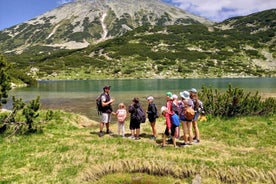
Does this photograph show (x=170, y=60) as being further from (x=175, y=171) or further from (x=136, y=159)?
(x=175, y=171)

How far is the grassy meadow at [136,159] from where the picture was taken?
10562 mm

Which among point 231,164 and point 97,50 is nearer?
point 231,164

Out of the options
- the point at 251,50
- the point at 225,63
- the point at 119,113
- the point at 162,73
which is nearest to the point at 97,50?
the point at 162,73

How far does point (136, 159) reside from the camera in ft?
38.6

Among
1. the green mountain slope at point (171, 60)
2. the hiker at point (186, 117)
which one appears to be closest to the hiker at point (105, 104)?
the hiker at point (186, 117)

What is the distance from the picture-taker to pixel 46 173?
1077 centimetres

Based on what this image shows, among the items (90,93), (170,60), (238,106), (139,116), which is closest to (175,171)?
(139,116)

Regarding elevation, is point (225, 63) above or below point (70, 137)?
above

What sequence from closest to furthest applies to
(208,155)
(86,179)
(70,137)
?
1. (86,179)
2. (208,155)
3. (70,137)

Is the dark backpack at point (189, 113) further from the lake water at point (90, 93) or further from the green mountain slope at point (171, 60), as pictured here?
the green mountain slope at point (171, 60)

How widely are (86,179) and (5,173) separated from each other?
284cm

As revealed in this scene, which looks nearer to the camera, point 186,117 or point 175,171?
point 175,171

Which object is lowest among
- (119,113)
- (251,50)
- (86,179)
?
(86,179)

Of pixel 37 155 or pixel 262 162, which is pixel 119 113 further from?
pixel 262 162
